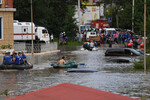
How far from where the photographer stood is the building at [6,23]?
4416 cm

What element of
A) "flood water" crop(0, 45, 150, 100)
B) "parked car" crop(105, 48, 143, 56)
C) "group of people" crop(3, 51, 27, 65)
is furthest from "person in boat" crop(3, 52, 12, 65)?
"parked car" crop(105, 48, 143, 56)

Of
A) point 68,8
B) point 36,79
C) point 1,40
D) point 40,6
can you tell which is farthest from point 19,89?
point 68,8

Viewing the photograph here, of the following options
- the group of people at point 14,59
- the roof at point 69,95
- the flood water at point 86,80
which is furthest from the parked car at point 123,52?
the roof at point 69,95

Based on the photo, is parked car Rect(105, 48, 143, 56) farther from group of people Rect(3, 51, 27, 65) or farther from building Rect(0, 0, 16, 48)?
group of people Rect(3, 51, 27, 65)

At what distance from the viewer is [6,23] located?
146ft

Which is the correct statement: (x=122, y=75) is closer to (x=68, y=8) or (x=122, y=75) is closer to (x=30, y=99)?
(x=30, y=99)

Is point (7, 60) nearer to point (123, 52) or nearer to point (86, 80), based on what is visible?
point (86, 80)

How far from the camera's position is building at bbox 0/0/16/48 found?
44156 mm

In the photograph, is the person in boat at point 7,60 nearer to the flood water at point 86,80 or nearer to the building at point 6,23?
the flood water at point 86,80

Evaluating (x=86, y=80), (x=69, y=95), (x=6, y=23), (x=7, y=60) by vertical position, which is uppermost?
(x=6, y=23)

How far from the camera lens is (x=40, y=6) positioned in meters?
67.8

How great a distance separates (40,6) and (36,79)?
43992 mm

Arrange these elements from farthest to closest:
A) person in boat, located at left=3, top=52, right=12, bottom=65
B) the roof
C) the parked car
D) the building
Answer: the building, the parked car, person in boat, located at left=3, top=52, right=12, bottom=65, the roof

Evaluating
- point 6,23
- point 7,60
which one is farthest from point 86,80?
point 6,23
